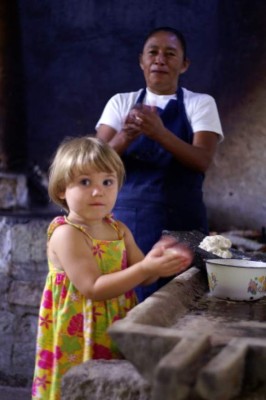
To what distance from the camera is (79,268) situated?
4.49ft

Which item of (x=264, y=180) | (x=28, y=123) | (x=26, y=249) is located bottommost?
(x=26, y=249)

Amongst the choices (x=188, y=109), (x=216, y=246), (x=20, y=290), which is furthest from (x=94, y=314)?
(x=20, y=290)

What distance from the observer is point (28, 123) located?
3363mm

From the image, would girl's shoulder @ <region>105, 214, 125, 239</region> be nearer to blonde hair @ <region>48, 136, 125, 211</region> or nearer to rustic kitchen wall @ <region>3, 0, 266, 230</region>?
blonde hair @ <region>48, 136, 125, 211</region>

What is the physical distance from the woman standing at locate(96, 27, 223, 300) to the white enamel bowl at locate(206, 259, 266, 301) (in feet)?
1.52

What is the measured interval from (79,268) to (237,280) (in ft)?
1.20

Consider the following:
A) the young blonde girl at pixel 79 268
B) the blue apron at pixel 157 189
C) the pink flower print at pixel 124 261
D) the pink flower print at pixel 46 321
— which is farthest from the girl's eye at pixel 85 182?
the blue apron at pixel 157 189

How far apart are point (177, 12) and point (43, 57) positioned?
2.41 ft

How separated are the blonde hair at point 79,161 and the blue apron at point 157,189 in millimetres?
490

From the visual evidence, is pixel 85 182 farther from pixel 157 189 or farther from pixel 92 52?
pixel 92 52

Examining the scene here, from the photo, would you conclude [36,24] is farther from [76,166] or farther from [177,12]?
[76,166]

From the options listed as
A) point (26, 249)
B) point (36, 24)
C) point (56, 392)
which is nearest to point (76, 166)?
point (56, 392)

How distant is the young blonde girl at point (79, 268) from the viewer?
4.59 ft

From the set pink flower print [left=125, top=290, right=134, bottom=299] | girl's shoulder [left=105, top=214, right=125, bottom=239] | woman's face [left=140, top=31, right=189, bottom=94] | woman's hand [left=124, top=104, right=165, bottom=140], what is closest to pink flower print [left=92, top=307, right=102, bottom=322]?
pink flower print [left=125, top=290, right=134, bottom=299]
